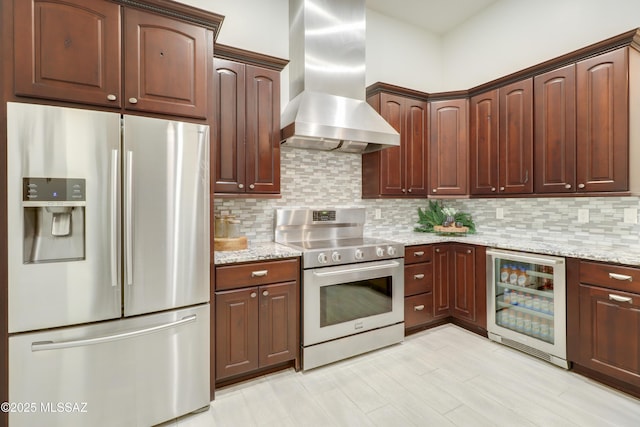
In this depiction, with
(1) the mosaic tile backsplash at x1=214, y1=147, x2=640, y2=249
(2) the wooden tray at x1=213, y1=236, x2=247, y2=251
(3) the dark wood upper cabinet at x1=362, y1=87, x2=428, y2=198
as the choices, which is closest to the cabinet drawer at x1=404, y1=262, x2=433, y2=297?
(1) the mosaic tile backsplash at x1=214, y1=147, x2=640, y2=249

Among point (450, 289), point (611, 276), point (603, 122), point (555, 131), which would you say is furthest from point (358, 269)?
point (603, 122)

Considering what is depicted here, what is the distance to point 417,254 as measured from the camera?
3.05 metres

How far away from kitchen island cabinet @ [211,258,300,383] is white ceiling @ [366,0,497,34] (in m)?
3.25

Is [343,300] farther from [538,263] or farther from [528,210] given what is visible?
[528,210]

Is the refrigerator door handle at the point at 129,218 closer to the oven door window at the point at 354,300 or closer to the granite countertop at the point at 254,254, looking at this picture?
the granite countertop at the point at 254,254

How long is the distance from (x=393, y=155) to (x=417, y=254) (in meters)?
1.12

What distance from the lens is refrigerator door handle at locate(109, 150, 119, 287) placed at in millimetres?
1664

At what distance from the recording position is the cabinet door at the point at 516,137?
2.90m

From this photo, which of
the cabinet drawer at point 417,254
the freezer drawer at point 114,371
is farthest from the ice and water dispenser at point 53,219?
the cabinet drawer at point 417,254

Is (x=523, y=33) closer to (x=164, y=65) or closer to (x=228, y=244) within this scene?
(x=164, y=65)

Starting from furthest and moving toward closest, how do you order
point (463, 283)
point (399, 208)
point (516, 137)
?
point (399, 208), point (463, 283), point (516, 137)

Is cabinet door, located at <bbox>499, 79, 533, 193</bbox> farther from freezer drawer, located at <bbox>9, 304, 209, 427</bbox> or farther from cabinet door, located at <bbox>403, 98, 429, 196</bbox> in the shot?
freezer drawer, located at <bbox>9, 304, 209, 427</bbox>

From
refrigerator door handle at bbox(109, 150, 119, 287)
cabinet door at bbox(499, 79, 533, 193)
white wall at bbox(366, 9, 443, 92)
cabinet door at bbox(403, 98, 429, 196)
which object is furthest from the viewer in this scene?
white wall at bbox(366, 9, 443, 92)

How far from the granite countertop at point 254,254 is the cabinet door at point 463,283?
184 cm
